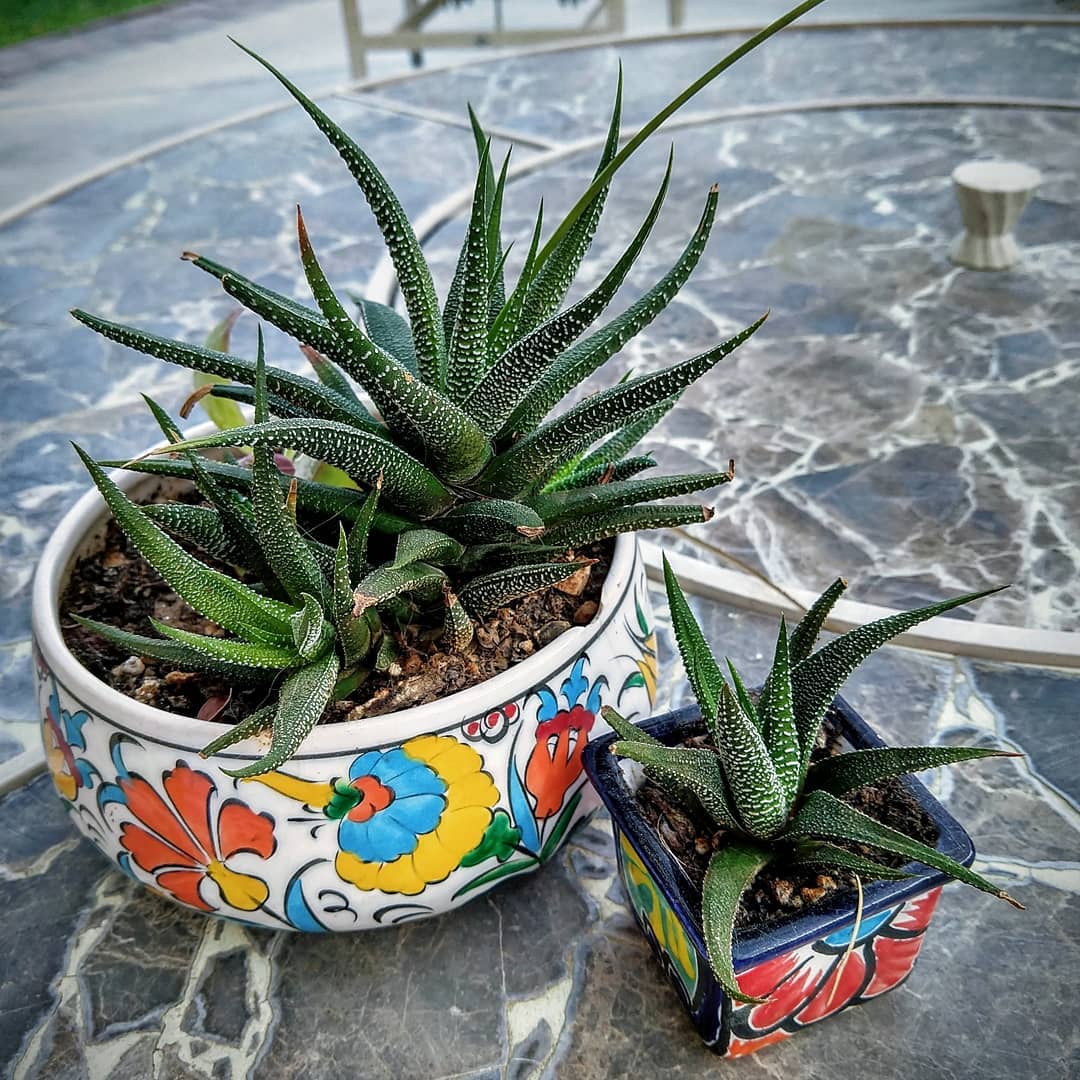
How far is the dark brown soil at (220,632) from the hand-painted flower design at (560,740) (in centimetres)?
4

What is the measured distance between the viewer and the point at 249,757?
734mm

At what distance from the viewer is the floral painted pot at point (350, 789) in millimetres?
743

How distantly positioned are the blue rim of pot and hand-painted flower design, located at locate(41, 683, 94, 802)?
1.15 ft

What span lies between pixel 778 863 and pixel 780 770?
71 mm

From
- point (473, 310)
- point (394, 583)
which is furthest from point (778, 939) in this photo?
point (473, 310)

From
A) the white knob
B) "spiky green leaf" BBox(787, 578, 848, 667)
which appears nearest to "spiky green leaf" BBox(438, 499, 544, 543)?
"spiky green leaf" BBox(787, 578, 848, 667)

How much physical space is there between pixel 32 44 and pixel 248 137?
2725 millimetres

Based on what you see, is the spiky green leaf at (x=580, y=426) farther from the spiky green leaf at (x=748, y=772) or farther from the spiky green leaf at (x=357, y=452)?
the spiky green leaf at (x=748, y=772)

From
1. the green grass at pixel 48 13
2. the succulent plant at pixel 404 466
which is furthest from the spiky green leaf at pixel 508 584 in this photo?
the green grass at pixel 48 13

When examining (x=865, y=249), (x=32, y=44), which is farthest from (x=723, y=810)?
(x=32, y=44)

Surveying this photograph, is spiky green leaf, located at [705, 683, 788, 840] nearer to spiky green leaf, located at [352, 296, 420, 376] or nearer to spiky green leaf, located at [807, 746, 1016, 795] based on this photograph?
spiky green leaf, located at [807, 746, 1016, 795]

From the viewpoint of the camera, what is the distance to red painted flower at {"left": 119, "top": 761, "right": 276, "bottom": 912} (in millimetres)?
755

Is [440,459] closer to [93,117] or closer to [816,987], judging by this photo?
[816,987]

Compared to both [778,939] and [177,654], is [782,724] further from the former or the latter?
[177,654]
